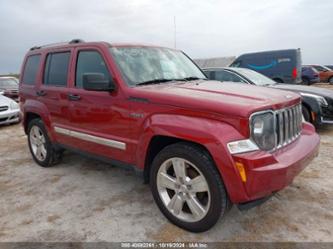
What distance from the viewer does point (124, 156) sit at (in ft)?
11.2

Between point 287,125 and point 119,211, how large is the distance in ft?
6.71

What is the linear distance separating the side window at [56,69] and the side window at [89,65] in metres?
0.30

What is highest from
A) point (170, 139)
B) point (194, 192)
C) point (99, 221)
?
point (170, 139)

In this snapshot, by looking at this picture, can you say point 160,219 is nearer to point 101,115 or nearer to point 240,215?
point 240,215

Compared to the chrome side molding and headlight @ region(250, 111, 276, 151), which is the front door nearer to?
the chrome side molding

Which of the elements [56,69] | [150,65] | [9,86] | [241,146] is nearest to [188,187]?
[241,146]

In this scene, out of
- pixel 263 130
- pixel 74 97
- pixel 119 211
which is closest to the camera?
pixel 263 130

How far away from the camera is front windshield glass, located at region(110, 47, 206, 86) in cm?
345

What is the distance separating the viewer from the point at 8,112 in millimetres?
8961

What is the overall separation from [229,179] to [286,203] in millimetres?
1299

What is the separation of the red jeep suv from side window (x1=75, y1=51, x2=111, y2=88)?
0.01 metres

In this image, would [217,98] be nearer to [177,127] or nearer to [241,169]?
[177,127]

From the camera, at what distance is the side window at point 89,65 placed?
3.59 meters

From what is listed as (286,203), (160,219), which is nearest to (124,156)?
(160,219)
